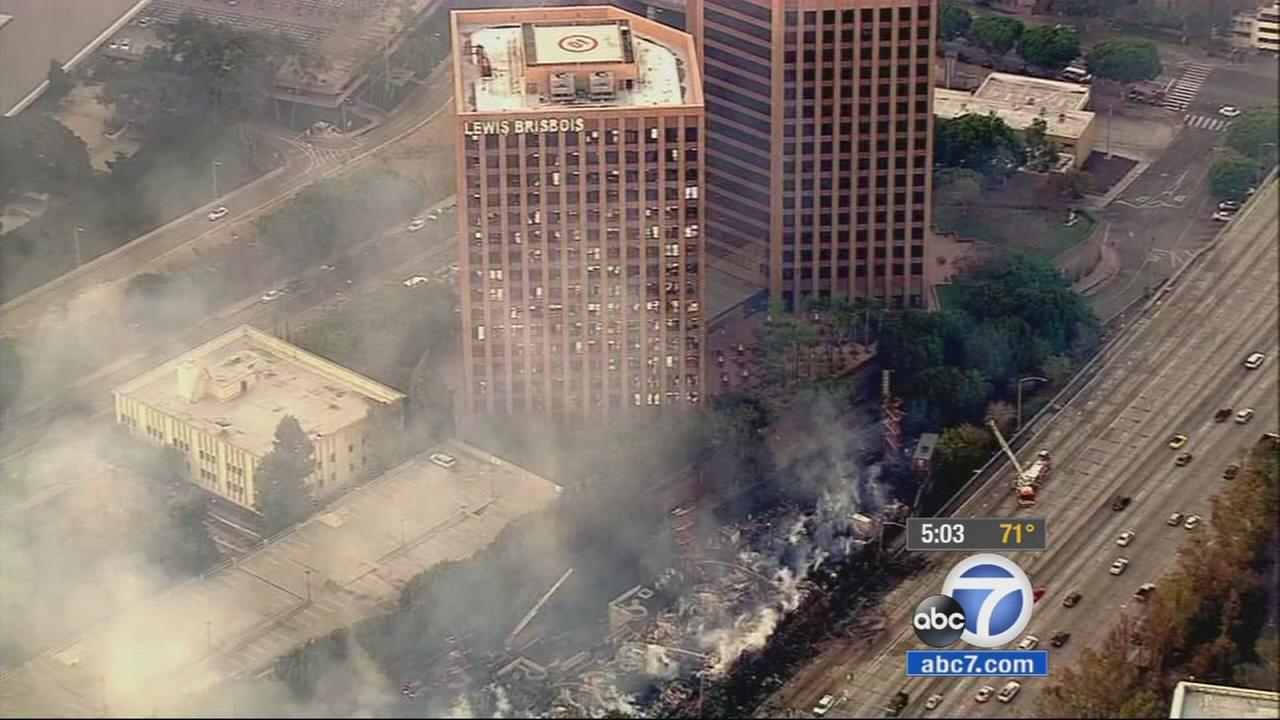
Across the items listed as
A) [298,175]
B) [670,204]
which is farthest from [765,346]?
[298,175]

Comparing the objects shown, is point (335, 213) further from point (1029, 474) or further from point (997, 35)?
point (1029, 474)

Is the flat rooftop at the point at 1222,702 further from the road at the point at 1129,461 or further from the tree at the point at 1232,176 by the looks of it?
the tree at the point at 1232,176

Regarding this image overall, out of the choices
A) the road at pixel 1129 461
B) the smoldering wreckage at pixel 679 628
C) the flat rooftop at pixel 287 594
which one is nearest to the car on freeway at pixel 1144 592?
the road at pixel 1129 461

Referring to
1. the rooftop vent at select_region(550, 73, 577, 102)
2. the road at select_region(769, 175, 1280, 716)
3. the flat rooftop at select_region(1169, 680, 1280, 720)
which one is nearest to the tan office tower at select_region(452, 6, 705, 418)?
the rooftop vent at select_region(550, 73, 577, 102)

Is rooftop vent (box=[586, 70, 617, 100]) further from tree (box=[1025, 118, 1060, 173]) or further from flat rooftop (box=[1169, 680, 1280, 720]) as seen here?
flat rooftop (box=[1169, 680, 1280, 720])

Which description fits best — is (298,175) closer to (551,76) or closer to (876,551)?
(551,76)

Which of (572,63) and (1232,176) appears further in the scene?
(1232,176)

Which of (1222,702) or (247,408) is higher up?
(1222,702)

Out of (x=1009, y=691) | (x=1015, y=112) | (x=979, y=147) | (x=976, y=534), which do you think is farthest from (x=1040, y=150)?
(x=1009, y=691)
